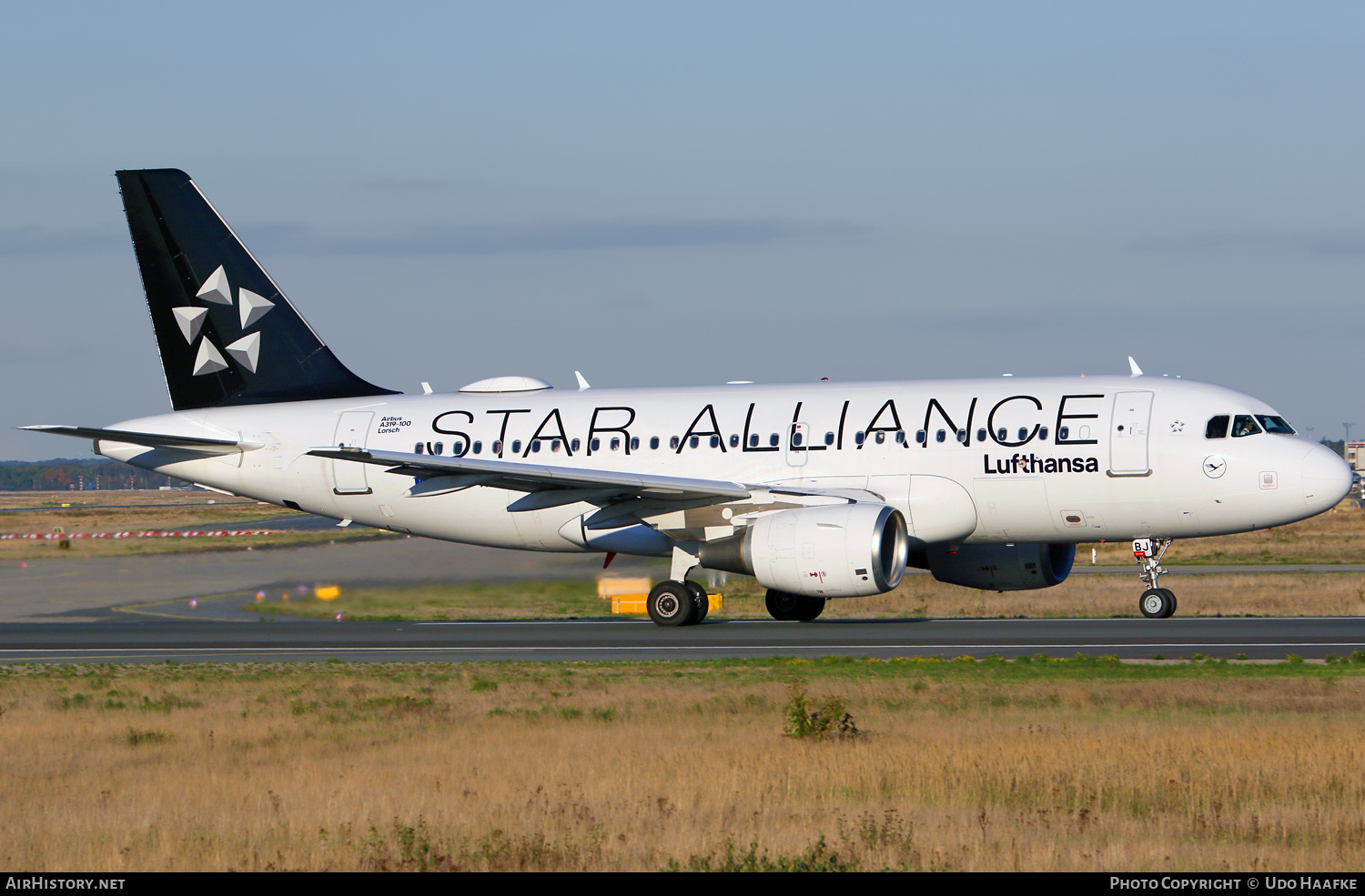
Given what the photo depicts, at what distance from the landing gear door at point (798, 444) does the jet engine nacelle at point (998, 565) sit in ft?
10.1

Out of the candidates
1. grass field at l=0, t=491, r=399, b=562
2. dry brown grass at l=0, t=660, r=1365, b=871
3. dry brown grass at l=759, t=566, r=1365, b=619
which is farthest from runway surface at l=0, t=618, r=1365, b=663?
grass field at l=0, t=491, r=399, b=562

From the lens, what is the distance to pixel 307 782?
13.1 meters

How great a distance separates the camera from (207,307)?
108 ft

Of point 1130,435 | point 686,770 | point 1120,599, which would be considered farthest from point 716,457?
point 686,770

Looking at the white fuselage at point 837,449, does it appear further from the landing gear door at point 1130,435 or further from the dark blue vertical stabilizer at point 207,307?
the dark blue vertical stabilizer at point 207,307

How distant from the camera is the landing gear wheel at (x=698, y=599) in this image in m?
28.7

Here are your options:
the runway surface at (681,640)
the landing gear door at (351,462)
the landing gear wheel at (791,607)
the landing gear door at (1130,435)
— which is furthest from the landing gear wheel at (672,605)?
the landing gear door at (1130,435)

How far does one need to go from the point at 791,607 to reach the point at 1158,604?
7.03m

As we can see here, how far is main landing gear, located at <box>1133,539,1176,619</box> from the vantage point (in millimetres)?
28000

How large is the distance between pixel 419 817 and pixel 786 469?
58.1 ft

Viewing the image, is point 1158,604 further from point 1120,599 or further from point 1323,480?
point 1120,599

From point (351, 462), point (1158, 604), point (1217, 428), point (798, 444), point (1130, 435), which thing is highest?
point (1217, 428)

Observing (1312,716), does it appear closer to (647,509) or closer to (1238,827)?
(1238,827)

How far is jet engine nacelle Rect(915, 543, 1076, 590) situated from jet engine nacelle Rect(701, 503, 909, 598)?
3098 mm
